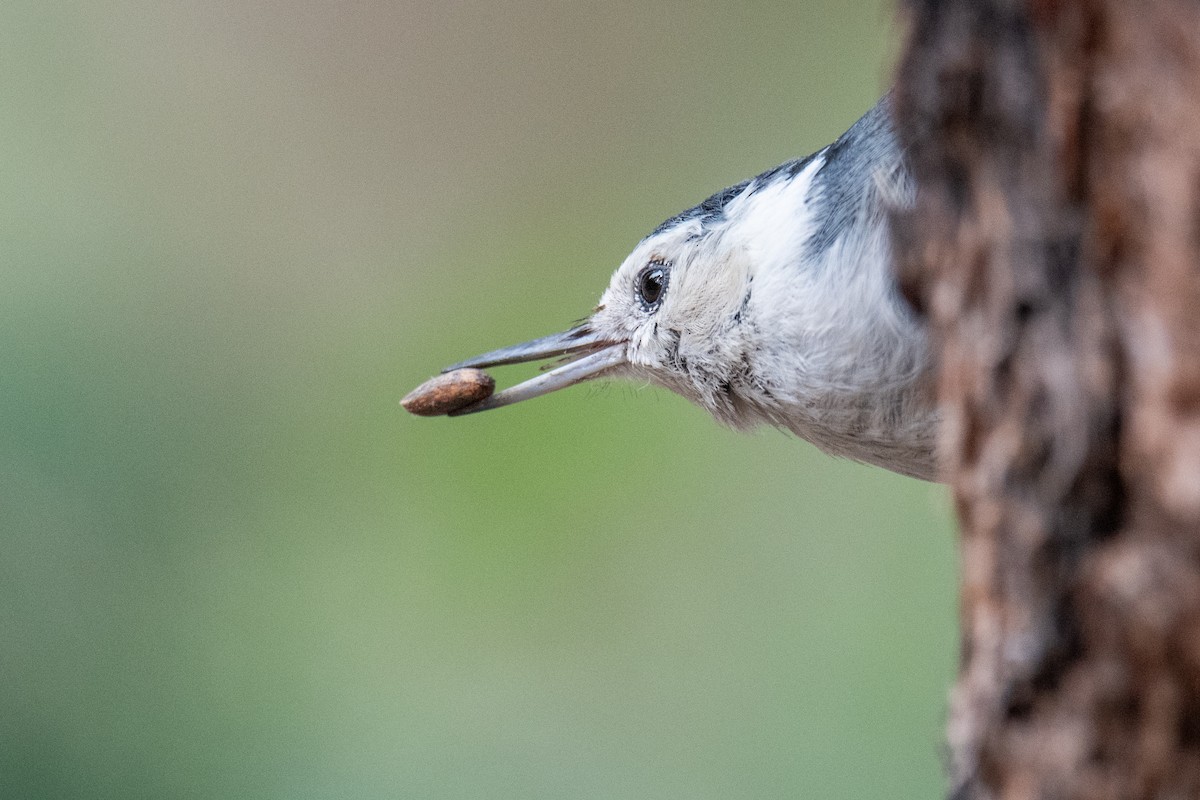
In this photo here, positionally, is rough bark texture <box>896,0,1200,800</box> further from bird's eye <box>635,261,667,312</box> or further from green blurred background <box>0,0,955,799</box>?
green blurred background <box>0,0,955,799</box>

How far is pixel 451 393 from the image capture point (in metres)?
1.36

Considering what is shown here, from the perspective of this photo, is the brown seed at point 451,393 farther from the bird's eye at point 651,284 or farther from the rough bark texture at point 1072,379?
the rough bark texture at point 1072,379

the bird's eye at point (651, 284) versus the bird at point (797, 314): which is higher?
the bird's eye at point (651, 284)

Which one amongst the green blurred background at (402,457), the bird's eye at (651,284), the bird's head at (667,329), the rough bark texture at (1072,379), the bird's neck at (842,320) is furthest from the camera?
the green blurred background at (402,457)

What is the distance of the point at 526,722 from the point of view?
199 cm

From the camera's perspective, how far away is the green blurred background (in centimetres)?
194

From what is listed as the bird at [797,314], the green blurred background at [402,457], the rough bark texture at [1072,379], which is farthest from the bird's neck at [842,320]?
the green blurred background at [402,457]

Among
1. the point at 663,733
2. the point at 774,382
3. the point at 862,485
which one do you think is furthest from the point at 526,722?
the point at 774,382

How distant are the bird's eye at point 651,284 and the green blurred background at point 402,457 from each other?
0.81 metres

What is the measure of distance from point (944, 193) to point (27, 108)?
2.15 metres

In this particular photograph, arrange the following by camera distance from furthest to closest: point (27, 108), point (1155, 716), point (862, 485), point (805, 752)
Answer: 1. point (27, 108)
2. point (862, 485)
3. point (805, 752)
4. point (1155, 716)

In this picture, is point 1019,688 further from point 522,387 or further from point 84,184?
point 84,184

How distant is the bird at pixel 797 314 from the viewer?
89 centimetres

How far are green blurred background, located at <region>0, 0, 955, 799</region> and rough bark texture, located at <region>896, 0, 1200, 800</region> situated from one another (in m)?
1.38
